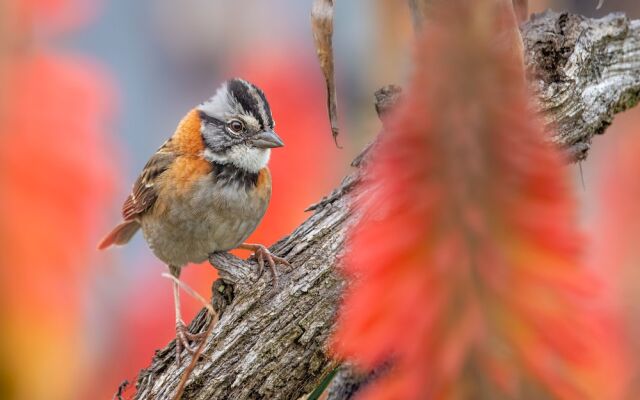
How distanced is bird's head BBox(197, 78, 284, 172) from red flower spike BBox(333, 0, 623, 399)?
195cm

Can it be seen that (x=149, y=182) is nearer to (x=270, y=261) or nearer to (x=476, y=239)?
(x=270, y=261)

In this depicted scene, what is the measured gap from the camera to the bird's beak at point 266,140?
8.01 ft

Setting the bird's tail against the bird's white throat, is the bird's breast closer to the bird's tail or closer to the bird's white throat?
the bird's white throat

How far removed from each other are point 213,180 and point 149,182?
0.78 feet

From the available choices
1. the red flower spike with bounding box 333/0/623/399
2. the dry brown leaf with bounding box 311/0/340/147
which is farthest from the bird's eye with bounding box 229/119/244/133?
the red flower spike with bounding box 333/0/623/399

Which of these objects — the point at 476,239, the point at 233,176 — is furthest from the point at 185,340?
the point at 476,239

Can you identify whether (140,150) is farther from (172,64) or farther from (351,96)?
(351,96)

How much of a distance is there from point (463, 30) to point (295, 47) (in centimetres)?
306

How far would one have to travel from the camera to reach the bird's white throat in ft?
8.09

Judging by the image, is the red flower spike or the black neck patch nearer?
the red flower spike

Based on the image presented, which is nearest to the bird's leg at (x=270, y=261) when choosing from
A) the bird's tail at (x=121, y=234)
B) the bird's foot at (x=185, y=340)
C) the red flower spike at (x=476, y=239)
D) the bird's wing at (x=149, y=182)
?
the bird's foot at (x=185, y=340)

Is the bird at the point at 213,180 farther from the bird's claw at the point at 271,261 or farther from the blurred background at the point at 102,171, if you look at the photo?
the bird's claw at the point at 271,261

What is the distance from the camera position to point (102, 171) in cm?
244

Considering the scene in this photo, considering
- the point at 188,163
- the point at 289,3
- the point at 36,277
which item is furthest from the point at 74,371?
the point at 289,3
